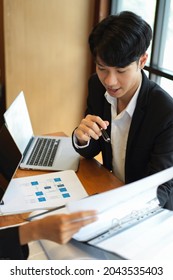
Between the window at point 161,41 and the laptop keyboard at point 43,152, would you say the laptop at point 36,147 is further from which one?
the window at point 161,41

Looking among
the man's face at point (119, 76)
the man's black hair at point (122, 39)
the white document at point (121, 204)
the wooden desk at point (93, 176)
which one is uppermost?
the man's black hair at point (122, 39)

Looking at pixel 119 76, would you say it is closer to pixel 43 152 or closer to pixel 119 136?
pixel 119 136

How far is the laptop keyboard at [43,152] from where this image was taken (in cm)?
143

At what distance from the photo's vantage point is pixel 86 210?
28.3 inches

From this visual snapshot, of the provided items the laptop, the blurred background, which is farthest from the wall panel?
the laptop

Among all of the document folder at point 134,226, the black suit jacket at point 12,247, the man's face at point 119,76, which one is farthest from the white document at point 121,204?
the man's face at point 119,76

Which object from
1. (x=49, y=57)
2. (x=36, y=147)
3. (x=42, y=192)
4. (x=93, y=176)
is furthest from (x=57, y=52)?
(x=42, y=192)

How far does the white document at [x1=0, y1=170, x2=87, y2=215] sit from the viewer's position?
1.15 metres

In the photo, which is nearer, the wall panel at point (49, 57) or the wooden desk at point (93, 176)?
the wooden desk at point (93, 176)

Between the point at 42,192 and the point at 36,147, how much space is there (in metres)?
0.37

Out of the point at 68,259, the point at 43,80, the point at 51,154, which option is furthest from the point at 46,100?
the point at 68,259

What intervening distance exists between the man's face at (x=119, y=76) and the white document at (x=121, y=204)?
47cm

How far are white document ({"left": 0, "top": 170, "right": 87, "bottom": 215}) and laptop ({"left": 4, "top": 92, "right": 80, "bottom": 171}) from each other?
77 millimetres

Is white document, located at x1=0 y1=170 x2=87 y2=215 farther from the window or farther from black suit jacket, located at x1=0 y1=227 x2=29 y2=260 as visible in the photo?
the window
